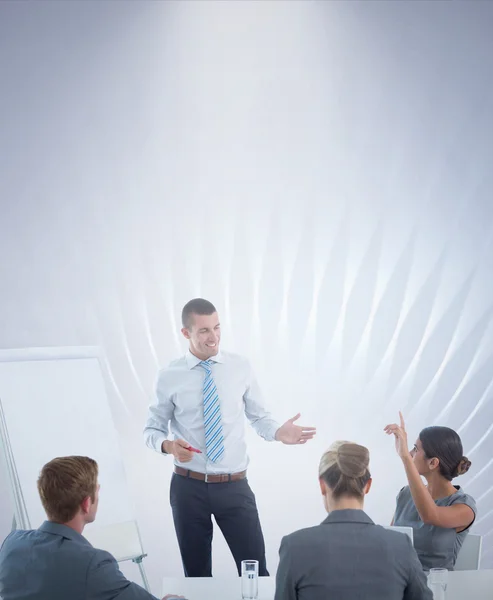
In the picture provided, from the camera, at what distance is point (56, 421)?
10.8 feet

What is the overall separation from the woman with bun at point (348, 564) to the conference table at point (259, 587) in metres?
0.44

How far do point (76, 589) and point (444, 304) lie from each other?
3323 millimetres

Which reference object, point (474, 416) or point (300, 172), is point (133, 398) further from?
point (474, 416)

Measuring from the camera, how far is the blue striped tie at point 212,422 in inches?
120

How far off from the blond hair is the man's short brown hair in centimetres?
63

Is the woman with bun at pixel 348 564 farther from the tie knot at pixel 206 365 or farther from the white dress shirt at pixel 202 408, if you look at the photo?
the tie knot at pixel 206 365

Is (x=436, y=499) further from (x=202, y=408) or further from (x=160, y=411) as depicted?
(x=160, y=411)

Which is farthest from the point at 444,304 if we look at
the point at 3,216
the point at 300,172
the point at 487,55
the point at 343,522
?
the point at 343,522

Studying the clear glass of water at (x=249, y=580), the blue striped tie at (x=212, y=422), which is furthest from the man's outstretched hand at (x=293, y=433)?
the clear glass of water at (x=249, y=580)

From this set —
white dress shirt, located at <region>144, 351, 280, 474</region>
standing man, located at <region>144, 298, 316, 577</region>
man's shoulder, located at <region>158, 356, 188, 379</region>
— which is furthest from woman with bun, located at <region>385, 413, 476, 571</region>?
man's shoulder, located at <region>158, 356, 188, 379</region>

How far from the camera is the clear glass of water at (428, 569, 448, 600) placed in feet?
6.82

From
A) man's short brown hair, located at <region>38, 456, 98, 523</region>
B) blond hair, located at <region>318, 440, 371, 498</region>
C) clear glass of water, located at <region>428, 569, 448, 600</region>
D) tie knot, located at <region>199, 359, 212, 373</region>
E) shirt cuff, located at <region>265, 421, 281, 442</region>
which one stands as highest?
tie knot, located at <region>199, 359, 212, 373</region>

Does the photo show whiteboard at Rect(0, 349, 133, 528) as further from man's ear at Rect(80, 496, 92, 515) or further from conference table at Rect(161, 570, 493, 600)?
man's ear at Rect(80, 496, 92, 515)

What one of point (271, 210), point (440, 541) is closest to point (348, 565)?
point (440, 541)
